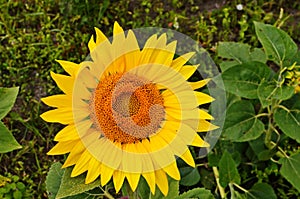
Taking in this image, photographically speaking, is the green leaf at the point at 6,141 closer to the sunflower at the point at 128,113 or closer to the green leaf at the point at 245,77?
the sunflower at the point at 128,113

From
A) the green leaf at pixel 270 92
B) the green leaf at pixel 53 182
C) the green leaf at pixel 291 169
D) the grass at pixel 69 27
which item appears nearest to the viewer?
the green leaf at pixel 53 182

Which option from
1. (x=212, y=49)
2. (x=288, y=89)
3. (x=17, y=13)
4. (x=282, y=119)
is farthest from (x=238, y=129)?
(x=17, y=13)

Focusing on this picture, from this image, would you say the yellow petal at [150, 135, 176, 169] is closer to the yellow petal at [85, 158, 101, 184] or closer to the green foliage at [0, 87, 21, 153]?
the yellow petal at [85, 158, 101, 184]

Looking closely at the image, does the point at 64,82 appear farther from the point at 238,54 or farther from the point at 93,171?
the point at 238,54

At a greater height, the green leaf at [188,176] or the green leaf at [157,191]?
the green leaf at [157,191]

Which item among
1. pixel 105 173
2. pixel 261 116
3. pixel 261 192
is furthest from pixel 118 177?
pixel 261 116

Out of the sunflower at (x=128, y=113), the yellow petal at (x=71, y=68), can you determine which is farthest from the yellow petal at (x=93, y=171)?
the yellow petal at (x=71, y=68)
